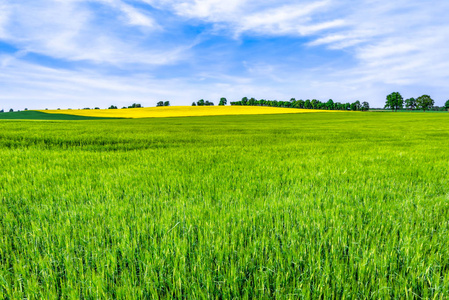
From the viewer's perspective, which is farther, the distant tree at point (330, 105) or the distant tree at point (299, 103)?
the distant tree at point (299, 103)

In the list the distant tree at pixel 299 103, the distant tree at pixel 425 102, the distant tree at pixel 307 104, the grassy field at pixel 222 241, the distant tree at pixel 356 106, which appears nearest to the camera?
the grassy field at pixel 222 241

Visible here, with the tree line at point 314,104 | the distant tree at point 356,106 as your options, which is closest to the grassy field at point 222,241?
the tree line at point 314,104

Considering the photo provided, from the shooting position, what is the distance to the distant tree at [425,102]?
133 metres

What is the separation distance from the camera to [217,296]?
156cm

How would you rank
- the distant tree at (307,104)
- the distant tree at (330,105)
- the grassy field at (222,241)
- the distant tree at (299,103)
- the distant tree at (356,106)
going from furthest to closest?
the distant tree at (299,103) < the distant tree at (330,105) < the distant tree at (307,104) < the distant tree at (356,106) < the grassy field at (222,241)

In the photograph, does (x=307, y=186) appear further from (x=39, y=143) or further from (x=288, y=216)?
(x=39, y=143)

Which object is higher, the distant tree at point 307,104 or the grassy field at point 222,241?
the distant tree at point 307,104

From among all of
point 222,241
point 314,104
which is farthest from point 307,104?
point 222,241

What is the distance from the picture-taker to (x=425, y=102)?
13300 cm

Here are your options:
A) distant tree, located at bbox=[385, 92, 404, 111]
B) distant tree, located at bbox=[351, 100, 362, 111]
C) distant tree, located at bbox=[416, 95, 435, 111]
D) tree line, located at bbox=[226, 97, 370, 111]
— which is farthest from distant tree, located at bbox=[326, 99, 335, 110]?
distant tree, located at bbox=[416, 95, 435, 111]

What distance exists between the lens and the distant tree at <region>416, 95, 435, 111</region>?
437 feet

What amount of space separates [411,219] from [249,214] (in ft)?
6.46

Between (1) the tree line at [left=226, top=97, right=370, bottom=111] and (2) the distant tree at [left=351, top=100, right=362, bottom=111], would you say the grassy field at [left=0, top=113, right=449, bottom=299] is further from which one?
(2) the distant tree at [left=351, top=100, right=362, bottom=111]

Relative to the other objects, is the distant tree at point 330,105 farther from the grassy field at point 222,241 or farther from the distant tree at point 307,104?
the grassy field at point 222,241
